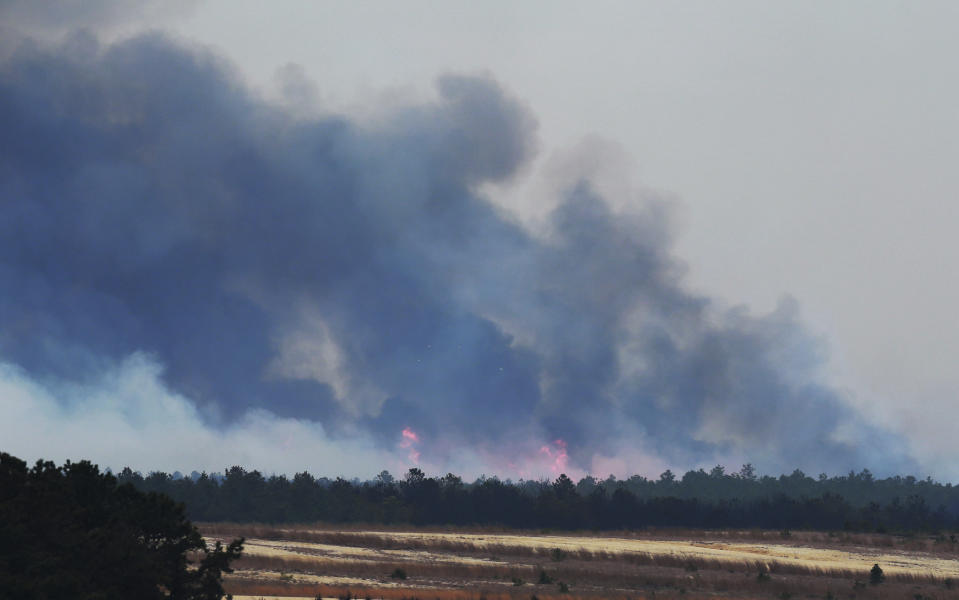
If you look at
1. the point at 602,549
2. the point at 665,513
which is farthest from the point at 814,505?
the point at 602,549

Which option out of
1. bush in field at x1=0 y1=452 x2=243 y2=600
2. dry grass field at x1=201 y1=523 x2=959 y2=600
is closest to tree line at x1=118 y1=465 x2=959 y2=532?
dry grass field at x1=201 y1=523 x2=959 y2=600

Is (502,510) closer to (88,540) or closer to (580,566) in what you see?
(580,566)

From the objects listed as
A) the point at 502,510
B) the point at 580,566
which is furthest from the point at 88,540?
the point at 502,510

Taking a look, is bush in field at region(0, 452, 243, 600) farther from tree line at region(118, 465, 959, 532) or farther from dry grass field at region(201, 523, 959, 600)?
tree line at region(118, 465, 959, 532)

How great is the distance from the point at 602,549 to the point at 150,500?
71845 millimetres

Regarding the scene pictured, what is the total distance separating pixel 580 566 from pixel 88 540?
58370 millimetres

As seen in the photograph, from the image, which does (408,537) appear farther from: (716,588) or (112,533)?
(112,533)

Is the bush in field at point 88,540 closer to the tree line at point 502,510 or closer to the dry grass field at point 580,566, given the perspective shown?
the dry grass field at point 580,566

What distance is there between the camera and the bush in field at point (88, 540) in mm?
32875

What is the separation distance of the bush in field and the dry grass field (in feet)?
73.8

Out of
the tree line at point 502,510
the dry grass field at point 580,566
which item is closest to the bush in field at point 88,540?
the dry grass field at point 580,566

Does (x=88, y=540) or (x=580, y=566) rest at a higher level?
(x=88, y=540)

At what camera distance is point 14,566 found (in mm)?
33281

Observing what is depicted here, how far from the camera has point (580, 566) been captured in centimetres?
8775
